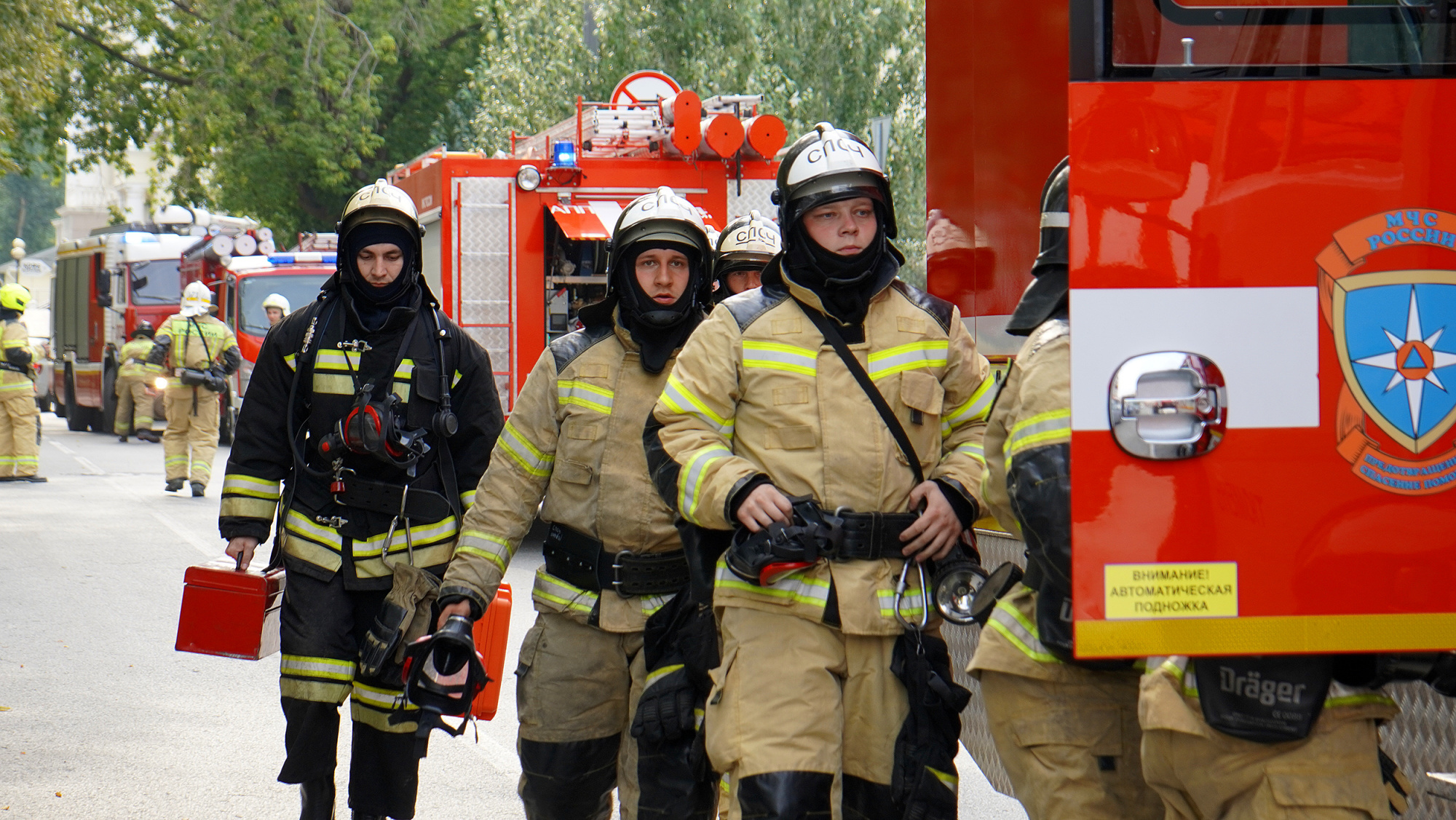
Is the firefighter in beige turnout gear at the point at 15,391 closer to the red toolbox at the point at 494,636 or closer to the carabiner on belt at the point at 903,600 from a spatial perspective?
the red toolbox at the point at 494,636

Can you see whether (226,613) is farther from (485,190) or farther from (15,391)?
(15,391)

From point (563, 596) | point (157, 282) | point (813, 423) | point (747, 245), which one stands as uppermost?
point (157, 282)

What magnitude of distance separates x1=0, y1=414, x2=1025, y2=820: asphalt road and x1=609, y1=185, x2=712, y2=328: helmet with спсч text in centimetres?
198

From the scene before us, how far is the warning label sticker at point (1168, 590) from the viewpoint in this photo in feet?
7.25

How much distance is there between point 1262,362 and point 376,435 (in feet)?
9.31

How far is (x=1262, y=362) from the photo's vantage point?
2199 millimetres

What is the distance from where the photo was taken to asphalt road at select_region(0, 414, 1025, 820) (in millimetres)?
5344

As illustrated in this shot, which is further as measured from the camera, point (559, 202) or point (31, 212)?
point (31, 212)

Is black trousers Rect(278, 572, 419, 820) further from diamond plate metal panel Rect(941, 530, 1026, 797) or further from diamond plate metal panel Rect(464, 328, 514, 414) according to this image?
diamond plate metal panel Rect(464, 328, 514, 414)

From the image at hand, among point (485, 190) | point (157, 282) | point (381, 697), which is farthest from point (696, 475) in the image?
point (157, 282)

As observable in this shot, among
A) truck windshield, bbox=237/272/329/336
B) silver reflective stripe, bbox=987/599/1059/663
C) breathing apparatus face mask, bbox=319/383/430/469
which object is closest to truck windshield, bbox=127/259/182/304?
truck windshield, bbox=237/272/329/336

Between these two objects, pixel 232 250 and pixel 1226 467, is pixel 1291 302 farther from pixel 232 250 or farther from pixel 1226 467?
pixel 232 250

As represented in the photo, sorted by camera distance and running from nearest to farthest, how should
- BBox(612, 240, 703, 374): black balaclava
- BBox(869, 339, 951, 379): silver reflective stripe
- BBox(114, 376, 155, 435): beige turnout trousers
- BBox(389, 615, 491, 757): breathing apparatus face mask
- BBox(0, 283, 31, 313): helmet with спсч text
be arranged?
BBox(869, 339, 951, 379): silver reflective stripe, BBox(389, 615, 491, 757): breathing apparatus face mask, BBox(612, 240, 703, 374): black balaclava, BBox(0, 283, 31, 313): helmet with спсч text, BBox(114, 376, 155, 435): beige turnout trousers

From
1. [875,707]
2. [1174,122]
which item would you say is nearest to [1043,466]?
[1174,122]
